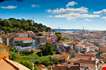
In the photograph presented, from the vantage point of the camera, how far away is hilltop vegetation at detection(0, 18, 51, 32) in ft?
45.2

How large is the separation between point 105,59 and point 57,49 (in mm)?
1921

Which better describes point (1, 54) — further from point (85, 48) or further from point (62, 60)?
point (85, 48)

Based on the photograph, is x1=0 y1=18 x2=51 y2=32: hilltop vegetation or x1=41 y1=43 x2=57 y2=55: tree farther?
x1=0 y1=18 x2=51 y2=32: hilltop vegetation

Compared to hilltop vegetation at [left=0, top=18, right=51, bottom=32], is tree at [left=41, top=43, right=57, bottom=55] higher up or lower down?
lower down

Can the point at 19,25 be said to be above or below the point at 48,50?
above

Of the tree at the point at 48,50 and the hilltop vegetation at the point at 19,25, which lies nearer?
the tree at the point at 48,50

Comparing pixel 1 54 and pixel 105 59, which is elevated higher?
pixel 1 54

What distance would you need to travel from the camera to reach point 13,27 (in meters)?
14.5

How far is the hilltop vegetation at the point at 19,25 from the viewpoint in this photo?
45.2ft

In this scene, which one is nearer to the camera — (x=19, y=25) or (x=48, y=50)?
(x=48, y=50)

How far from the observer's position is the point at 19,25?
14.5 metres

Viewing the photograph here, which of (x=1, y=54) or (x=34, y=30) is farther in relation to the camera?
(x=34, y=30)

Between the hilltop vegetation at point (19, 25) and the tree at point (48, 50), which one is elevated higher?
the hilltop vegetation at point (19, 25)

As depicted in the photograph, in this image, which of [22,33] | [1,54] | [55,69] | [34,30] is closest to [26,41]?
[22,33]
